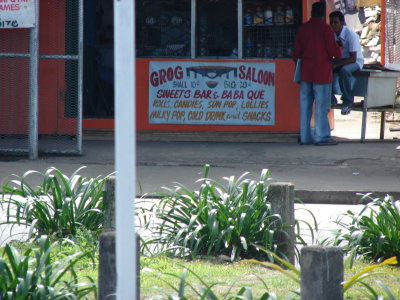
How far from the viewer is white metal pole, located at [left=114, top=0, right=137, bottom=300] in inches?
118

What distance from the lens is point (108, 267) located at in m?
3.96

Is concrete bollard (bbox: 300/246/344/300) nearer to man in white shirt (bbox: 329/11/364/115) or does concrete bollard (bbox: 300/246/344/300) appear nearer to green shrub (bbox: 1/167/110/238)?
green shrub (bbox: 1/167/110/238)

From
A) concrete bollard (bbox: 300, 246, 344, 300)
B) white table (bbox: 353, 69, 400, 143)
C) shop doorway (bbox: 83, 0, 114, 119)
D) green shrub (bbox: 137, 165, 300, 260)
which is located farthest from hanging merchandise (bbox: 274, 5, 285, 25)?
concrete bollard (bbox: 300, 246, 344, 300)

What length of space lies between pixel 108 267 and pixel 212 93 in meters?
9.93

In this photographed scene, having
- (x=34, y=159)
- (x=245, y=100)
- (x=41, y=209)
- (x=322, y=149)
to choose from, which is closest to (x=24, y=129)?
(x=34, y=159)

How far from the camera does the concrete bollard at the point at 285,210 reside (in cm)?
590

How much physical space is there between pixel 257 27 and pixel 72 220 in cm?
812

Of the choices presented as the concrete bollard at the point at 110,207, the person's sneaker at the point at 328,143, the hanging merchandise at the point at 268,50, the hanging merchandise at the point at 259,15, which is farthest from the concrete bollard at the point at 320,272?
the hanging merchandise at the point at 259,15

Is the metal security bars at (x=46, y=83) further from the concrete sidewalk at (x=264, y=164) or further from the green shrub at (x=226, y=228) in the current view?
the green shrub at (x=226, y=228)

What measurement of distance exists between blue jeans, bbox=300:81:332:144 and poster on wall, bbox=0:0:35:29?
4437mm

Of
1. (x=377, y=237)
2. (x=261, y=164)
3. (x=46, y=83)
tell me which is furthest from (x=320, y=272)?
(x=46, y=83)

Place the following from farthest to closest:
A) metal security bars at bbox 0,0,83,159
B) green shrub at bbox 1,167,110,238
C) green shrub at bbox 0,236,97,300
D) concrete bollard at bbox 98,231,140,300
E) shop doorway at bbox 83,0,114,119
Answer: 1. shop doorway at bbox 83,0,114,119
2. metal security bars at bbox 0,0,83,159
3. green shrub at bbox 1,167,110,238
4. green shrub at bbox 0,236,97,300
5. concrete bollard at bbox 98,231,140,300

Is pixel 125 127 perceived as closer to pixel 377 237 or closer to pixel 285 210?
pixel 285 210

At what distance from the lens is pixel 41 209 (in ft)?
20.5
